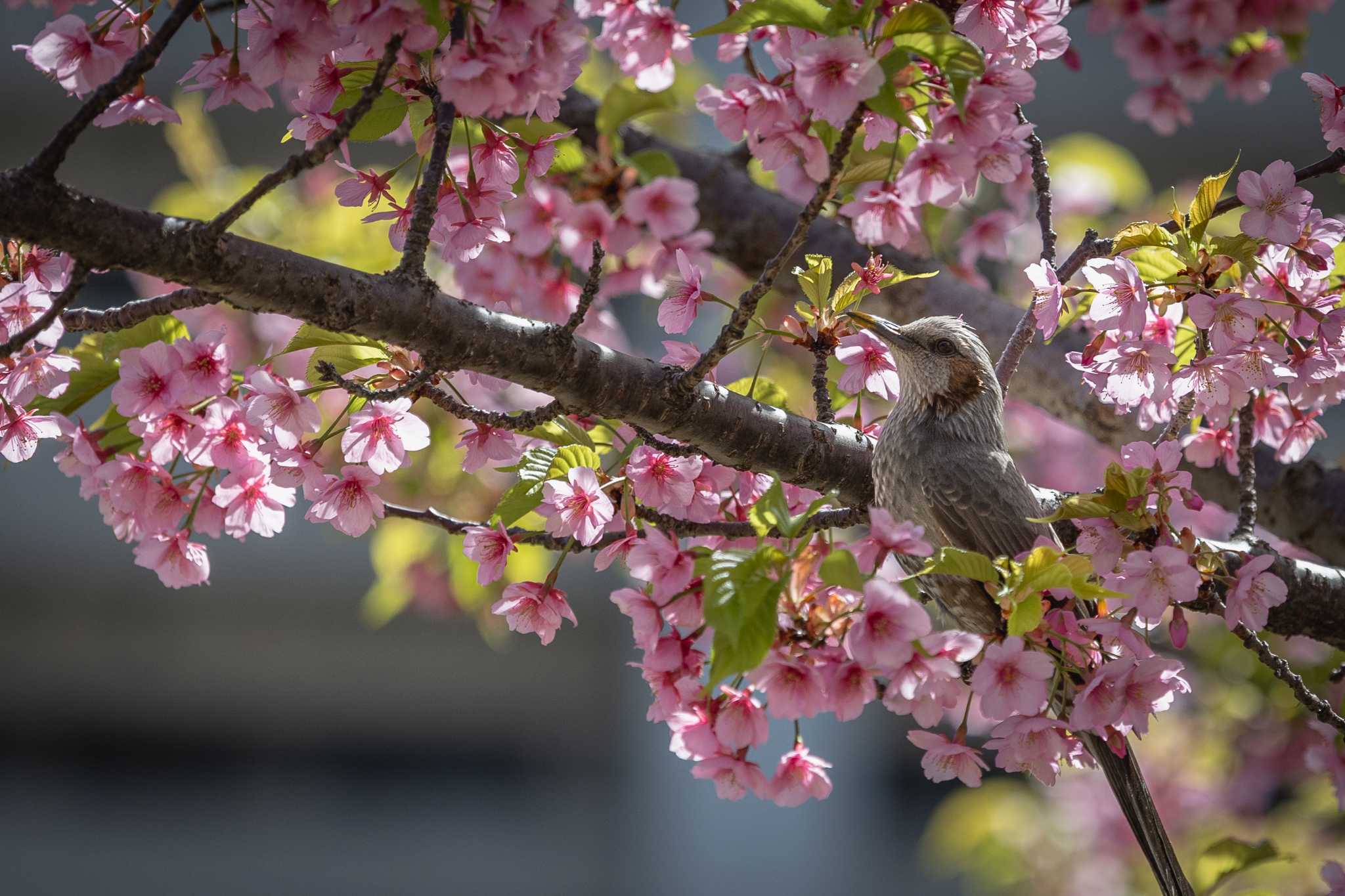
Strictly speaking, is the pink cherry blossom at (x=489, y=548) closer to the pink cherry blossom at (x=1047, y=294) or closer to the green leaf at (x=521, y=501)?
the green leaf at (x=521, y=501)

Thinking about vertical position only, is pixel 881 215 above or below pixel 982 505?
above

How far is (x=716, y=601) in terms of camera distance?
754 millimetres

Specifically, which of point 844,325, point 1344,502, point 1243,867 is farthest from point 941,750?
point 1344,502

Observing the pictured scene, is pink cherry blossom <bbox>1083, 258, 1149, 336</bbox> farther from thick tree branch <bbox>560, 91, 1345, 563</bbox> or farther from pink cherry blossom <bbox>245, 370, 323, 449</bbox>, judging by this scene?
A: pink cherry blossom <bbox>245, 370, 323, 449</bbox>

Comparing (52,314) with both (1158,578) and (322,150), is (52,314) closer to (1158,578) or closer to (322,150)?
(322,150)

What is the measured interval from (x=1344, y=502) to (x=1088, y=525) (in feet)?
2.71

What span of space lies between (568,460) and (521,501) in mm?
59

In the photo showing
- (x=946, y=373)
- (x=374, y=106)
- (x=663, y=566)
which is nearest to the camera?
(x=663, y=566)

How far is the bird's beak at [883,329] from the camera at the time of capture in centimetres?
115

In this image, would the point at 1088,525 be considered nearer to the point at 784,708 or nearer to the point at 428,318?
the point at 784,708

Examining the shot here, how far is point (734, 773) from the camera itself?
0.94m

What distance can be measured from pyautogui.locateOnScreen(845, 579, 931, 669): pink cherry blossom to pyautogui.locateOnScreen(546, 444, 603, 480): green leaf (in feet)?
1.10

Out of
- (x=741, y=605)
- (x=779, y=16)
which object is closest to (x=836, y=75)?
(x=779, y=16)

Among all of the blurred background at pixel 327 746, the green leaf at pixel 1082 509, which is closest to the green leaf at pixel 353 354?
the green leaf at pixel 1082 509
